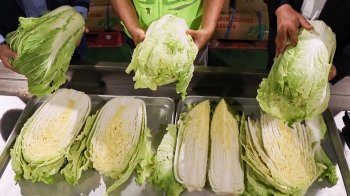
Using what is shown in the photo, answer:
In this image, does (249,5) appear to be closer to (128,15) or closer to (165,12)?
(165,12)

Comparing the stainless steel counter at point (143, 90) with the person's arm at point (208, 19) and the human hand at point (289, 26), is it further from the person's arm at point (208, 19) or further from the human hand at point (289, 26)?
the human hand at point (289, 26)

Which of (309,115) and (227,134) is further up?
(309,115)

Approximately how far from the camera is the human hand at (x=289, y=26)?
2014mm

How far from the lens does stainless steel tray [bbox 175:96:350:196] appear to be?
2113 mm

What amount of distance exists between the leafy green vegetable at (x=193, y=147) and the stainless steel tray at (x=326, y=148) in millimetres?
92

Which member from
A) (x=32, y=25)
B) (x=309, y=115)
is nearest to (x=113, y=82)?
(x=32, y=25)

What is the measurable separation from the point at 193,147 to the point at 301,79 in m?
0.81

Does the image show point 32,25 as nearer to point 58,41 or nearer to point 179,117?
point 58,41

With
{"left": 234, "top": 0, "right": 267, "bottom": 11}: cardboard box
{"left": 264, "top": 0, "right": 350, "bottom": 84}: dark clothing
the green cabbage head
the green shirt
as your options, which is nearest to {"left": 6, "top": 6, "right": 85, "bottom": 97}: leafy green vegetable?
the green shirt

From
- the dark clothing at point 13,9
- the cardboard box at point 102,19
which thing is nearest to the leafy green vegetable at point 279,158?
the dark clothing at point 13,9

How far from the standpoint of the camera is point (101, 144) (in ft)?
7.25

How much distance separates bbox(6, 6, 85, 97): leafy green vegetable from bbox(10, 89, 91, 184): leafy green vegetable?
0.65ft

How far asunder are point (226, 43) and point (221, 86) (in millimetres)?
2266

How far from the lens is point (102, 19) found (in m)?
4.45
